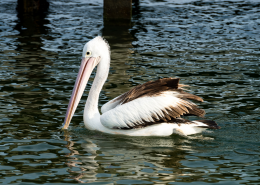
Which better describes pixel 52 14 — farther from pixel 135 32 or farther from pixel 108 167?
pixel 108 167

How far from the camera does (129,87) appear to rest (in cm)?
816

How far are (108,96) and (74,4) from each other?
1103 cm

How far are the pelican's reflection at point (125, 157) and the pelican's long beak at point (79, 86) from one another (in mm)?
312

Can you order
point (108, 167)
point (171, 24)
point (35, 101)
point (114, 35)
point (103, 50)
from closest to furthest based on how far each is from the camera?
point (108, 167) < point (103, 50) < point (35, 101) < point (114, 35) < point (171, 24)

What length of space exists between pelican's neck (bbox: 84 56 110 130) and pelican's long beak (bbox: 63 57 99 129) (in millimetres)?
140

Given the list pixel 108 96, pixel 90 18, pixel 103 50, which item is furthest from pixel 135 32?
pixel 103 50

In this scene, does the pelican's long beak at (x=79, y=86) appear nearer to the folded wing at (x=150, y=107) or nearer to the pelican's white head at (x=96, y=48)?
the pelican's white head at (x=96, y=48)

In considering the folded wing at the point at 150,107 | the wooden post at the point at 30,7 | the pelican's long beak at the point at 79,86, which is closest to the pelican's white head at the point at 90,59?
the pelican's long beak at the point at 79,86

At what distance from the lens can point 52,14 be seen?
16.0 m

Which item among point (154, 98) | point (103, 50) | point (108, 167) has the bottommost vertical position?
point (108, 167)

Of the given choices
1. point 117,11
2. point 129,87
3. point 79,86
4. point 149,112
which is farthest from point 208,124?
point 117,11

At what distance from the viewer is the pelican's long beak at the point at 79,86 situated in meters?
6.20

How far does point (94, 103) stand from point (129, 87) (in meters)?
1.86

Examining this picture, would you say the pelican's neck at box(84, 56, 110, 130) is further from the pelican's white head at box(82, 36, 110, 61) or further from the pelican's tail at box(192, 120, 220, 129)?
the pelican's tail at box(192, 120, 220, 129)
